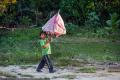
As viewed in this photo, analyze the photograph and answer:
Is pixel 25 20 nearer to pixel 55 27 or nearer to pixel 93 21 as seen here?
pixel 93 21

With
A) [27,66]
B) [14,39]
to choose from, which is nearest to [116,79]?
[27,66]

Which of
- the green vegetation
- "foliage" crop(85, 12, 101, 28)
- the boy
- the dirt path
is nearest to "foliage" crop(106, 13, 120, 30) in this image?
the green vegetation

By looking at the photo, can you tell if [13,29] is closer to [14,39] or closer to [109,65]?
[14,39]

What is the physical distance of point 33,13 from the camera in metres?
22.1

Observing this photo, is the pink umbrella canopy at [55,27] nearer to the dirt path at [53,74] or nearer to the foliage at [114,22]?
the dirt path at [53,74]

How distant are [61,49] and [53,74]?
3.85 m

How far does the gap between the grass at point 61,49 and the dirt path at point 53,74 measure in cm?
80

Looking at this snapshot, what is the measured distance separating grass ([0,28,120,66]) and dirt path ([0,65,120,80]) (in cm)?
80

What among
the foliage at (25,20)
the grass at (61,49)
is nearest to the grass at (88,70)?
the grass at (61,49)

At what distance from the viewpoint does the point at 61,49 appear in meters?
16.0

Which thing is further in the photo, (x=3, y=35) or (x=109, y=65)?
(x=3, y=35)

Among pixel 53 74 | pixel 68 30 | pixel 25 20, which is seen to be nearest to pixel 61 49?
pixel 53 74

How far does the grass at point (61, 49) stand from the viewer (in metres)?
14.3

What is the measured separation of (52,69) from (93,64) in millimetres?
Result: 1675
